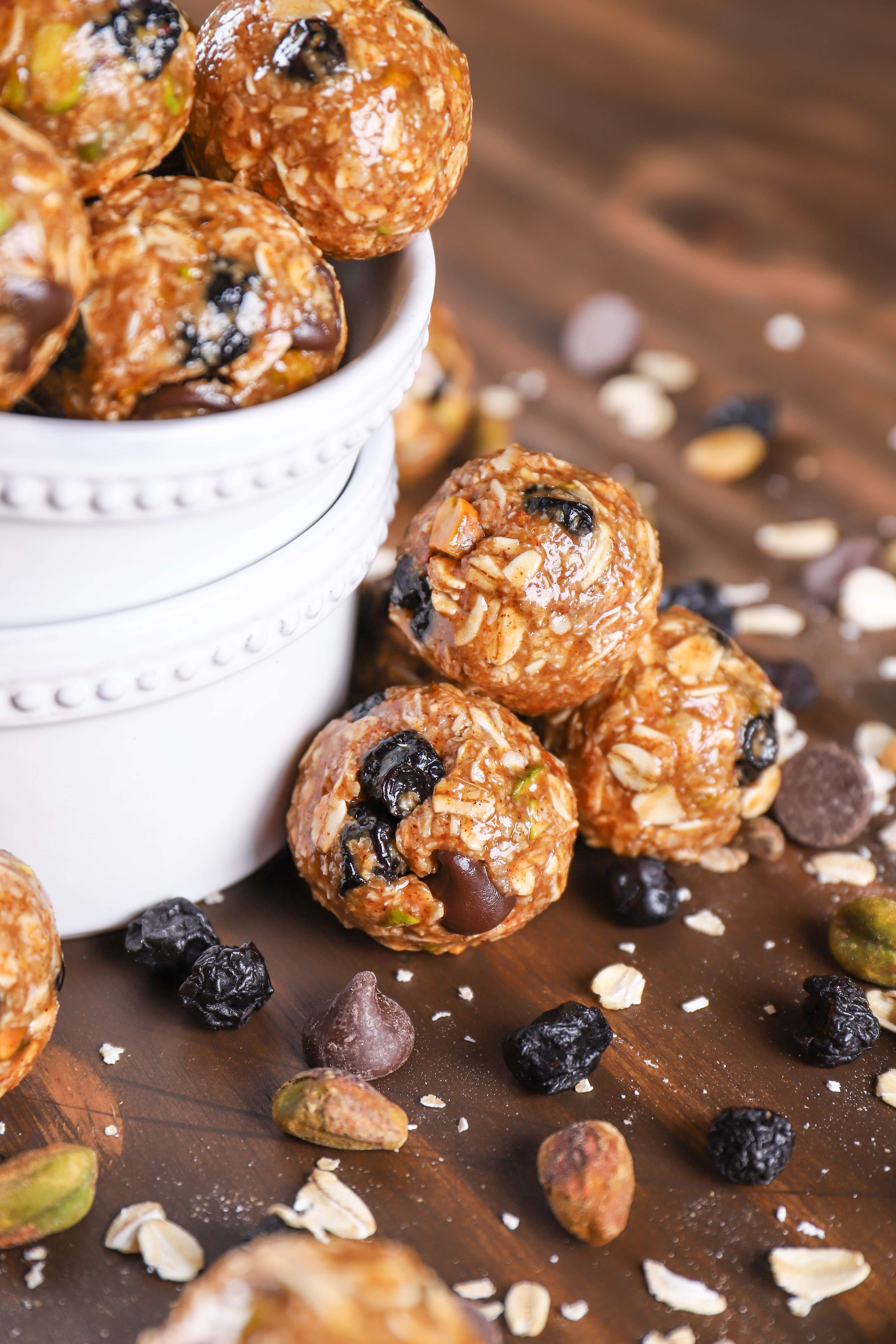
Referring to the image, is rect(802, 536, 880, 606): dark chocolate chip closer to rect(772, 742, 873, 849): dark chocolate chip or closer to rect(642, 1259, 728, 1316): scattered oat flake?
→ rect(772, 742, 873, 849): dark chocolate chip

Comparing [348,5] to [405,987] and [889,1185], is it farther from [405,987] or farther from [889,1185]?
[889,1185]

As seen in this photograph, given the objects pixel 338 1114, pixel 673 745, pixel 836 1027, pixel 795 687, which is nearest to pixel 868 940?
pixel 836 1027

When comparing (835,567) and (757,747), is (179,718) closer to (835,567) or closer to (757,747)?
(757,747)

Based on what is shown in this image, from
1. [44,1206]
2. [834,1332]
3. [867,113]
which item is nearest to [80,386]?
[44,1206]

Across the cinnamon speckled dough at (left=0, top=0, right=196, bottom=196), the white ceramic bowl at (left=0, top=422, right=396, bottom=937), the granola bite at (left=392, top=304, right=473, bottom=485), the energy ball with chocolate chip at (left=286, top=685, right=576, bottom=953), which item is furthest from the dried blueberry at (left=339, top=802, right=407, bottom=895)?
the granola bite at (left=392, top=304, right=473, bottom=485)

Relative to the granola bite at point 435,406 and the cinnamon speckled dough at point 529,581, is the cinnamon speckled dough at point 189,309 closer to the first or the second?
the cinnamon speckled dough at point 529,581
